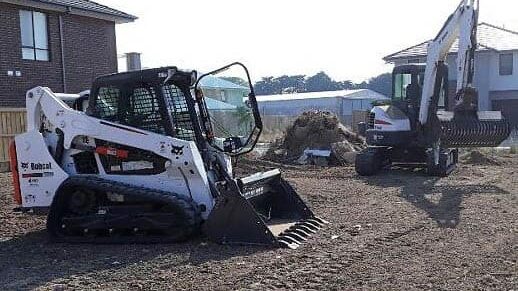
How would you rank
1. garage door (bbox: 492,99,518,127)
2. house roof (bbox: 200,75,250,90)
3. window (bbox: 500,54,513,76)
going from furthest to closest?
garage door (bbox: 492,99,518,127), window (bbox: 500,54,513,76), house roof (bbox: 200,75,250,90)

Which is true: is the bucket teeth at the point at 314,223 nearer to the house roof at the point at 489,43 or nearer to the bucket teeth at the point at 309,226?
the bucket teeth at the point at 309,226

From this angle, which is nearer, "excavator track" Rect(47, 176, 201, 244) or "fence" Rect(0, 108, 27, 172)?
"excavator track" Rect(47, 176, 201, 244)

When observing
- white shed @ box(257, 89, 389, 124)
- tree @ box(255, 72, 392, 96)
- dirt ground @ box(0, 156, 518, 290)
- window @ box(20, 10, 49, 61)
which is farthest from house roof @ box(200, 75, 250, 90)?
tree @ box(255, 72, 392, 96)

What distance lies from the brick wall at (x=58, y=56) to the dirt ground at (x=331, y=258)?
34.5 ft

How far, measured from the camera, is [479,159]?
759 inches

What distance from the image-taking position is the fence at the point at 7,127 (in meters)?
18.1

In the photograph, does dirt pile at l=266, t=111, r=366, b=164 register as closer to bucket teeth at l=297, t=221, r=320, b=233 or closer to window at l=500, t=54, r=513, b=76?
bucket teeth at l=297, t=221, r=320, b=233

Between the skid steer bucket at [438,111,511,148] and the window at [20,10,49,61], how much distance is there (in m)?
13.7

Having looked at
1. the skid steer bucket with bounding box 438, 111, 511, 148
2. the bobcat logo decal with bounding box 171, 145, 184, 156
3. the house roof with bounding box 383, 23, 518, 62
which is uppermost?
the house roof with bounding box 383, 23, 518, 62

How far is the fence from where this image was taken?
18125 millimetres

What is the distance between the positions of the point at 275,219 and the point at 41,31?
15404 mm

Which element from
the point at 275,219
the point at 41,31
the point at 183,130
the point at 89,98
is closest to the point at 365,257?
the point at 275,219

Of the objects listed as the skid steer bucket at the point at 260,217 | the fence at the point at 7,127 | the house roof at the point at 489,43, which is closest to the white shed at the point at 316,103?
the house roof at the point at 489,43

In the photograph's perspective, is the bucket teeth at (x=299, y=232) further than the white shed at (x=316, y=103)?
No
